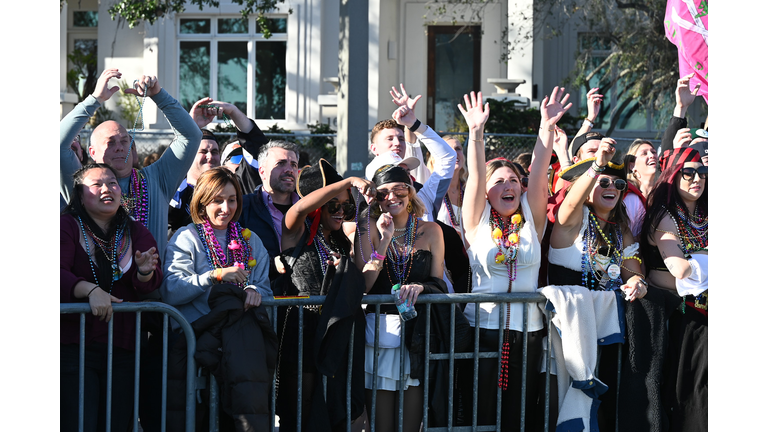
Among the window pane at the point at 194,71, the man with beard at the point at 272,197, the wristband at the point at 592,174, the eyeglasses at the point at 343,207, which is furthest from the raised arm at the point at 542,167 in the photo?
the window pane at the point at 194,71

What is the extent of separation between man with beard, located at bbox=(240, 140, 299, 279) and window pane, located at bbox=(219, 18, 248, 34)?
422 inches

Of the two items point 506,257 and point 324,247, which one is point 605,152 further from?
point 324,247

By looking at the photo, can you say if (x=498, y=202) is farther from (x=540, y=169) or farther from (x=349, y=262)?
(x=349, y=262)

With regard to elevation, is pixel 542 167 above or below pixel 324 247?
above

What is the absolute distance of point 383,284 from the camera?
175 inches

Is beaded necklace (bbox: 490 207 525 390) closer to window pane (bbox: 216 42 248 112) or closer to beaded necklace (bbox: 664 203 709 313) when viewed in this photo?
beaded necklace (bbox: 664 203 709 313)

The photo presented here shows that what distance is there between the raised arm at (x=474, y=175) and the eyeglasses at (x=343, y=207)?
0.68 meters

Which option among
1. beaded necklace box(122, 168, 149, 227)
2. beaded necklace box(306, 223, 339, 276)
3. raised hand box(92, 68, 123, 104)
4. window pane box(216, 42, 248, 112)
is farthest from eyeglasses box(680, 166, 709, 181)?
window pane box(216, 42, 248, 112)

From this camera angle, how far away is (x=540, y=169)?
14.9ft

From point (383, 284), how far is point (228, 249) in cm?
90

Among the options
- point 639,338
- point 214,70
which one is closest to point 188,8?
point 214,70

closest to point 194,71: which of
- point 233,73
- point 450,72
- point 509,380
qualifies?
point 233,73

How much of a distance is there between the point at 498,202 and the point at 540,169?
31 centimetres

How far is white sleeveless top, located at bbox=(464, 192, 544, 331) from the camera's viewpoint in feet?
14.5
